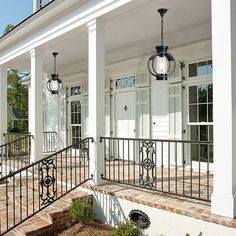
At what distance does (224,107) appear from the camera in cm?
322

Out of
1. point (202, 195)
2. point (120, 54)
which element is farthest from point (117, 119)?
point (202, 195)

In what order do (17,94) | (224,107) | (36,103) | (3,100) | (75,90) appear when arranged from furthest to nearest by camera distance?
(17,94)
(75,90)
(3,100)
(36,103)
(224,107)

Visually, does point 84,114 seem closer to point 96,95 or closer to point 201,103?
point 201,103

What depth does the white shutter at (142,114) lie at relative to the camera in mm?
7366

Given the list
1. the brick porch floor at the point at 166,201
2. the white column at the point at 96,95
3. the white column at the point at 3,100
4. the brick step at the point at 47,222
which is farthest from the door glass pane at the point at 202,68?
the white column at the point at 3,100

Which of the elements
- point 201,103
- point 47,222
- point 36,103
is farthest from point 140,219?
point 36,103

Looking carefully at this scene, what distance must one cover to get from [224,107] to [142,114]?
433 centimetres

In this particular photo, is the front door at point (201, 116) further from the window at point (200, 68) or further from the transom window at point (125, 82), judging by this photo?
the transom window at point (125, 82)

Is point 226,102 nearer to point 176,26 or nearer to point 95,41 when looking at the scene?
point 95,41

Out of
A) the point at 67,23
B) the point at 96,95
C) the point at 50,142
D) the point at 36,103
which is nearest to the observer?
the point at 96,95

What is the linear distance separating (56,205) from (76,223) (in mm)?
465

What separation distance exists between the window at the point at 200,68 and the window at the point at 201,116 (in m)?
0.27

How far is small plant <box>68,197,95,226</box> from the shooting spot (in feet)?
14.3

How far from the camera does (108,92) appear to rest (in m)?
8.62
